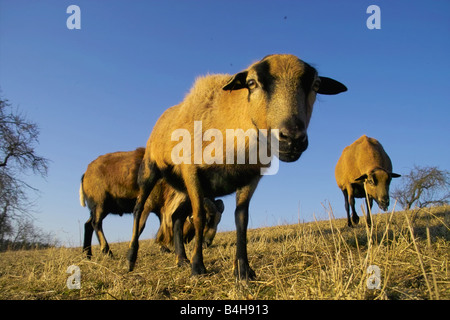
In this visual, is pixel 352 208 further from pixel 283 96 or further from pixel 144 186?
pixel 283 96

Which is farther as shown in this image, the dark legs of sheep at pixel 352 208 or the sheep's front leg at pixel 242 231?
the dark legs of sheep at pixel 352 208

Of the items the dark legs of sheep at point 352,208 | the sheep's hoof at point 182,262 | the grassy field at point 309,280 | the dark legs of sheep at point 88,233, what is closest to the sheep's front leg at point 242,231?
the grassy field at point 309,280

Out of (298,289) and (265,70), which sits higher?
(265,70)

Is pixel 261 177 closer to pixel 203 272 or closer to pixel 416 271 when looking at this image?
pixel 203 272

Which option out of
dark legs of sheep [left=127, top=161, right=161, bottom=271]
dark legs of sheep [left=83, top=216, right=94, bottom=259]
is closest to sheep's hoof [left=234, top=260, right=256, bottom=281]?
dark legs of sheep [left=127, top=161, right=161, bottom=271]

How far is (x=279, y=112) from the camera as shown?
11.4ft

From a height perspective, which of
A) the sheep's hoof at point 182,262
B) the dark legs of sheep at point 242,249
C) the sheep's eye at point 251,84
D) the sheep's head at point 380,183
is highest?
the sheep's eye at point 251,84

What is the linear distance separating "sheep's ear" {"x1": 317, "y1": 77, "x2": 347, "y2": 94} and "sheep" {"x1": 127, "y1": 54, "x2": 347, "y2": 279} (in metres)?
0.01

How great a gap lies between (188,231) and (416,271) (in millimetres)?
6156

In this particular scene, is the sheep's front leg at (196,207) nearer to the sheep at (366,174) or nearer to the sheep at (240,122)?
the sheep at (240,122)

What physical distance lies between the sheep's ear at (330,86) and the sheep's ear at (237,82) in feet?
3.94

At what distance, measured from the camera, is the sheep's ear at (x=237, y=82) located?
4.00 metres

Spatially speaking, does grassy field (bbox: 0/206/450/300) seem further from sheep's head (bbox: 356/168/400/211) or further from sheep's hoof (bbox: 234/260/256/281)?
sheep's head (bbox: 356/168/400/211)
